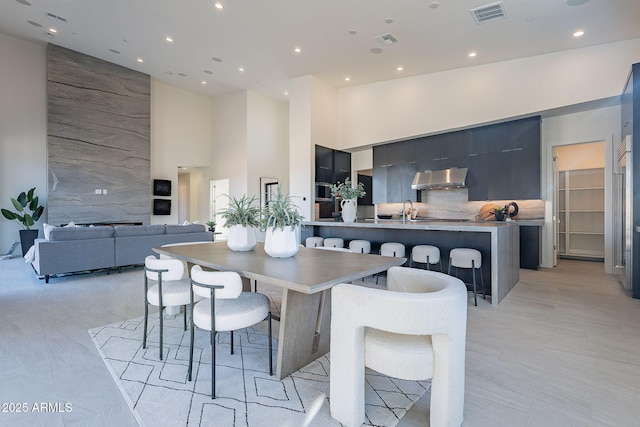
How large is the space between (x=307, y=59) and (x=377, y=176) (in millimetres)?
3152

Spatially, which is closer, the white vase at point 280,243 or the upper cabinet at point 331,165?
the white vase at point 280,243

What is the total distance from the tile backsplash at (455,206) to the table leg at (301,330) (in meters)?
5.47

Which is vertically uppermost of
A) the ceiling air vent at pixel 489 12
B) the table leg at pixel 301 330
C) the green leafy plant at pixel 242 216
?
the ceiling air vent at pixel 489 12

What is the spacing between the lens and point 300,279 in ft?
5.23

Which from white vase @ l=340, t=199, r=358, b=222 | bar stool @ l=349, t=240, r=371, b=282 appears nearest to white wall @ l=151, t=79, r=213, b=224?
white vase @ l=340, t=199, r=358, b=222

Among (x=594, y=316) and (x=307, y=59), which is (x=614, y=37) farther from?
(x=307, y=59)

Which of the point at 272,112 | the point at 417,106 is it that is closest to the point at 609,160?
the point at 417,106

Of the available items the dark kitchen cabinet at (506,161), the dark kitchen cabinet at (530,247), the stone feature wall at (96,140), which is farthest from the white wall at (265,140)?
the dark kitchen cabinet at (530,247)

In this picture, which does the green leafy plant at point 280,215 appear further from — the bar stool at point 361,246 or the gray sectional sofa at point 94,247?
the gray sectional sofa at point 94,247

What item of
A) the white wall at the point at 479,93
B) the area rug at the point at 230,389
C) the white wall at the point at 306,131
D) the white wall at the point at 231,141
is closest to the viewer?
the area rug at the point at 230,389

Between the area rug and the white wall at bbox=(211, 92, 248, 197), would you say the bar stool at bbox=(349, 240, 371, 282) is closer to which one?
the area rug

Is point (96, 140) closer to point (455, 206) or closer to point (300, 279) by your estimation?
point (300, 279)

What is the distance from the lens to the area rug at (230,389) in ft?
5.30

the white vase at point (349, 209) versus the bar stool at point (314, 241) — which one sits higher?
the white vase at point (349, 209)
